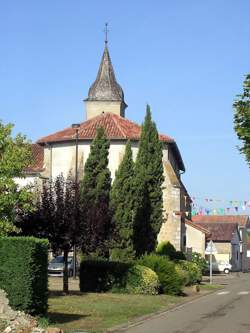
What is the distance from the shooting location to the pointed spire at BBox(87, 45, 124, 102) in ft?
228

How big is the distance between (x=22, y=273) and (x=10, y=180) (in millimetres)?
7040

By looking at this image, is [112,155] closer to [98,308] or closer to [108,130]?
[108,130]

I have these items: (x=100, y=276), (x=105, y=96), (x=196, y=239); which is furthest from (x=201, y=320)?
(x=105, y=96)

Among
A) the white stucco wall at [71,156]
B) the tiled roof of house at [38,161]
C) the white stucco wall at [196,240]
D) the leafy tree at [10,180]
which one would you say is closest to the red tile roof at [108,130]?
the white stucco wall at [71,156]

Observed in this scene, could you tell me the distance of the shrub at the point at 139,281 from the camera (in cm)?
2716

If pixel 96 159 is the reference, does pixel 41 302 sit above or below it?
below

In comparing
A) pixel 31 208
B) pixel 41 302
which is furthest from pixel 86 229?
pixel 41 302

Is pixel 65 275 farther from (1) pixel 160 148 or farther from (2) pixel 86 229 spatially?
(1) pixel 160 148

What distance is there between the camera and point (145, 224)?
39.0 meters

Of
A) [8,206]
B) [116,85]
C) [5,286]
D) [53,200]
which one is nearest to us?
[5,286]

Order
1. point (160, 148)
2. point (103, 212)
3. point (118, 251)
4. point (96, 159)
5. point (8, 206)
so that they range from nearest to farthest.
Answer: point (8, 206) < point (103, 212) < point (118, 251) < point (160, 148) < point (96, 159)

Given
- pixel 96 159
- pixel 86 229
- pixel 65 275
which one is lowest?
pixel 65 275

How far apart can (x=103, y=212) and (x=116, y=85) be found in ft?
147

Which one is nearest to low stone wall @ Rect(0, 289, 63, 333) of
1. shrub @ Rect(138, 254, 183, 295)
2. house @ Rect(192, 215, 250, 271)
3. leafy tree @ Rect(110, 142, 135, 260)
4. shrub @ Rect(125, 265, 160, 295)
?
shrub @ Rect(125, 265, 160, 295)
